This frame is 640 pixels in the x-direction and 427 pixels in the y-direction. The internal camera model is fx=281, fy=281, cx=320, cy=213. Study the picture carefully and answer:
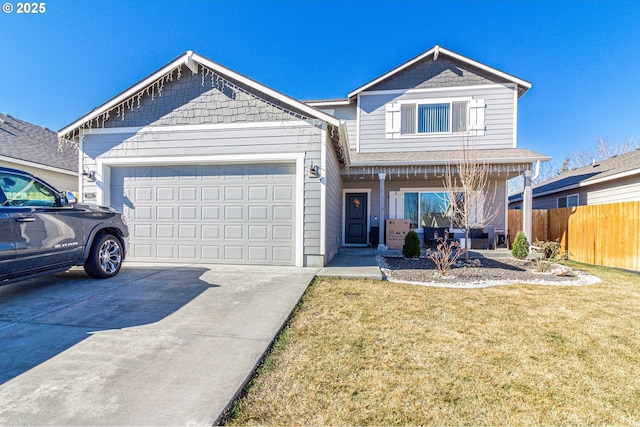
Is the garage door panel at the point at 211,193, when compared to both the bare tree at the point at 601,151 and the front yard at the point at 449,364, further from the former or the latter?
the bare tree at the point at 601,151

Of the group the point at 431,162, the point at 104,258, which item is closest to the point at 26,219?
the point at 104,258

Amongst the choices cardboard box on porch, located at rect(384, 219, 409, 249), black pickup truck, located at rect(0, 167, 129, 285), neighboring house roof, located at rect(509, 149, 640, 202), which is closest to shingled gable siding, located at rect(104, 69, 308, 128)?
black pickup truck, located at rect(0, 167, 129, 285)

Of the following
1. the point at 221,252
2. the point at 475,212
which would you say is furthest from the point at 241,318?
the point at 475,212

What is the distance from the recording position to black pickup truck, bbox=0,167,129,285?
3.62 metres

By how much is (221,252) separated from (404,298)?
4.27 meters

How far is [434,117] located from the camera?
10.6 meters

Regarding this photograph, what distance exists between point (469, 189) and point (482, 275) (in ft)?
7.19

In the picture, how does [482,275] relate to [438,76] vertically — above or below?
below

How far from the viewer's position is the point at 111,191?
7016mm

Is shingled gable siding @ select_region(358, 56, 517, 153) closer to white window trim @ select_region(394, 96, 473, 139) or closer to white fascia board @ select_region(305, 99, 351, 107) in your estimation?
white window trim @ select_region(394, 96, 473, 139)

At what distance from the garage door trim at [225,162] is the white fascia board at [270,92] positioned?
0.95 m

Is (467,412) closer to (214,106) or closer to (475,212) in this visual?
(214,106)

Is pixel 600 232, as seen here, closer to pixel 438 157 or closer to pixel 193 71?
pixel 438 157

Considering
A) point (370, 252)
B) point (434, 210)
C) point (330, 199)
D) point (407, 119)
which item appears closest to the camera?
point (330, 199)
